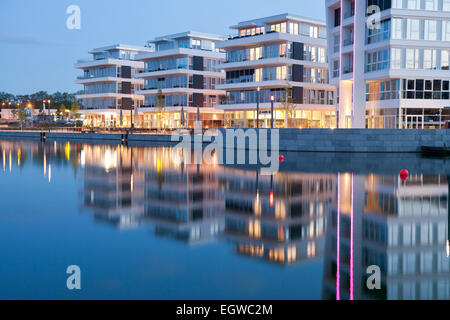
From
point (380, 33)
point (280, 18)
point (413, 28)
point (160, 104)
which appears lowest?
point (160, 104)

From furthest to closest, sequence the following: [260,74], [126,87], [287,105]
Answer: [126,87], [260,74], [287,105]

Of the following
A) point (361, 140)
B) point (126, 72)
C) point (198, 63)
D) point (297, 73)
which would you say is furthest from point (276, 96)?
point (126, 72)

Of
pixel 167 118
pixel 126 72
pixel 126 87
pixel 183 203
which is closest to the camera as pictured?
pixel 183 203

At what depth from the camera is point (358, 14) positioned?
47156 mm

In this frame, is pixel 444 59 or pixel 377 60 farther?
pixel 377 60

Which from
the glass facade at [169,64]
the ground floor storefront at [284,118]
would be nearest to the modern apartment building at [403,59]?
the ground floor storefront at [284,118]

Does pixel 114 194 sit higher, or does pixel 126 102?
pixel 126 102

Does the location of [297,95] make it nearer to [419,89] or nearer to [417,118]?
[419,89]

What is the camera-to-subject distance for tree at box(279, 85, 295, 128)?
6392cm

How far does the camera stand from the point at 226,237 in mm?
11500

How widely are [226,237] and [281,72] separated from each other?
5963 cm

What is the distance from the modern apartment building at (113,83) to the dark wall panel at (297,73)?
129 ft

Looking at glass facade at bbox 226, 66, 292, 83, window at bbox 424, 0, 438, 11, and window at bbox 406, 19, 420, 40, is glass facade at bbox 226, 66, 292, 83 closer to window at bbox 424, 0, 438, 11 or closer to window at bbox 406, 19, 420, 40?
window at bbox 406, 19, 420, 40

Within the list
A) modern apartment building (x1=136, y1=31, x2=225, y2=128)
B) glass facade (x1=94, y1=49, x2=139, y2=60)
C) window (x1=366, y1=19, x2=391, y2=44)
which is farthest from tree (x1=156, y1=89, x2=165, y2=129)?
window (x1=366, y1=19, x2=391, y2=44)
